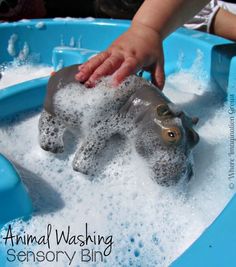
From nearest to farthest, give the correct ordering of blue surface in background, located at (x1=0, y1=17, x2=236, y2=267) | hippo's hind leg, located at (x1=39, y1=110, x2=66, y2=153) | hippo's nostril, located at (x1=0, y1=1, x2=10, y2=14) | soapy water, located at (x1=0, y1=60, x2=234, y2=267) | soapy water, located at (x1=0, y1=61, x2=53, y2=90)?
soapy water, located at (x1=0, y1=60, x2=234, y2=267)
hippo's hind leg, located at (x1=39, y1=110, x2=66, y2=153)
blue surface in background, located at (x1=0, y1=17, x2=236, y2=267)
soapy water, located at (x1=0, y1=61, x2=53, y2=90)
hippo's nostril, located at (x1=0, y1=1, x2=10, y2=14)

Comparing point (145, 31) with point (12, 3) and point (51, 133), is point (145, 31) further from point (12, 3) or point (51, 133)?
point (12, 3)

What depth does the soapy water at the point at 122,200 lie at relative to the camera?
2.22 feet

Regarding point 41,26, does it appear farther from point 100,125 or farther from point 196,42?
point 100,125

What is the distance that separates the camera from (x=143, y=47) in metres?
0.81

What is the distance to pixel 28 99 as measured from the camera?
990 mm

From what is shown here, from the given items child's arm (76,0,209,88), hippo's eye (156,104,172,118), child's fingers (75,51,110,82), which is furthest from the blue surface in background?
hippo's eye (156,104,172,118)

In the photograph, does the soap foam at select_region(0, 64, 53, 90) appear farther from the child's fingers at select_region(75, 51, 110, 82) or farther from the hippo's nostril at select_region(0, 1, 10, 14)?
the child's fingers at select_region(75, 51, 110, 82)

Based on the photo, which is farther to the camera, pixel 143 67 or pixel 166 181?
pixel 143 67

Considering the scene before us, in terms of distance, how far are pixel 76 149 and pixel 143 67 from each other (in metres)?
0.20

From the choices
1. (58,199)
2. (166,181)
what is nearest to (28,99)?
(58,199)

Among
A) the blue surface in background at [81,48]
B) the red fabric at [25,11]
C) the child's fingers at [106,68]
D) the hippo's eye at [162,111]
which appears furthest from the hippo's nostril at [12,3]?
the hippo's eye at [162,111]

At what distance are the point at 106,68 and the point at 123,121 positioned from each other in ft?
0.32

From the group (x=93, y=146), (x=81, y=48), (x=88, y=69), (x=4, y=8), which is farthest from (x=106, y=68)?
(x=4, y=8)

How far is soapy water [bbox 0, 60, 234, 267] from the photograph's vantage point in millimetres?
676
